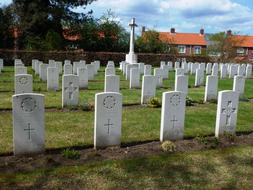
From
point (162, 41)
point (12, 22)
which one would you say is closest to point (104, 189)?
point (12, 22)

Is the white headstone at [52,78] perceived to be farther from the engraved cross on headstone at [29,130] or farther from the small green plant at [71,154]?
the small green plant at [71,154]

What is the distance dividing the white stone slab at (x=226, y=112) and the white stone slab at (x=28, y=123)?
3685mm

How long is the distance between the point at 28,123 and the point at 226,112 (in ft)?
13.5

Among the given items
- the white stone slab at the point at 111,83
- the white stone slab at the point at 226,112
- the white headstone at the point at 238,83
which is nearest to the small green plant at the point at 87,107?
the white stone slab at the point at 111,83

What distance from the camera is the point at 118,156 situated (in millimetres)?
6383

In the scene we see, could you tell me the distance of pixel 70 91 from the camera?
34.4ft

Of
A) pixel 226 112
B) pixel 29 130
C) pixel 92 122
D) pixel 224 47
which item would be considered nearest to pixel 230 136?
pixel 226 112

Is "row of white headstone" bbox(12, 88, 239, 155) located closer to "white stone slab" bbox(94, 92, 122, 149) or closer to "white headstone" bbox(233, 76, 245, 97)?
"white stone slab" bbox(94, 92, 122, 149)

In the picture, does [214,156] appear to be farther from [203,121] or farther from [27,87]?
[27,87]

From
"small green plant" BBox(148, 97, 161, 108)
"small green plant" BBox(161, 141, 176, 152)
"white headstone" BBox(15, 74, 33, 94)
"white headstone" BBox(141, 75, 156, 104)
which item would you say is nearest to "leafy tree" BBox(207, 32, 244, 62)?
"white headstone" BBox(141, 75, 156, 104)

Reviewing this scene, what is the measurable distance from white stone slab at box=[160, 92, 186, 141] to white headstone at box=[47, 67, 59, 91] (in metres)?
7.40

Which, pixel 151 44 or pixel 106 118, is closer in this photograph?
pixel 106 118

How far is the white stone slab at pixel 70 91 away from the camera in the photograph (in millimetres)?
10344

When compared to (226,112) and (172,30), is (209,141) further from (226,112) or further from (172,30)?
(172,30)
